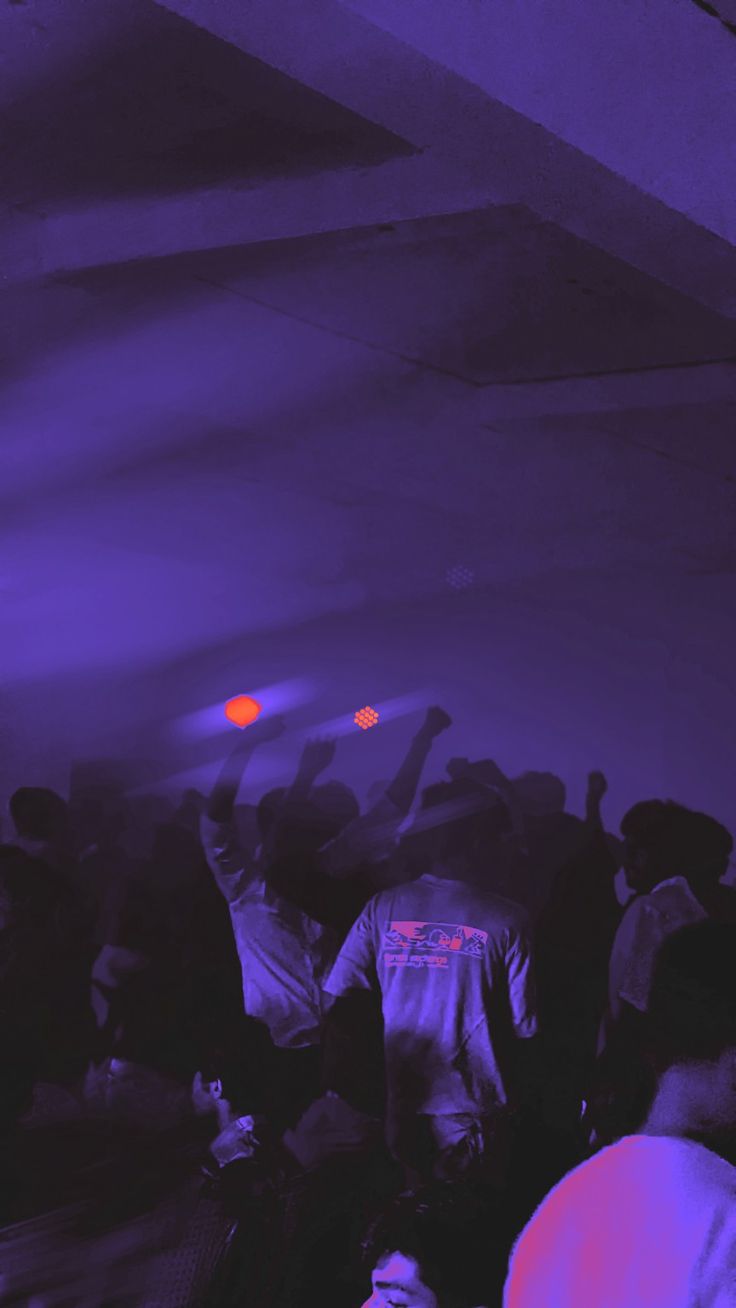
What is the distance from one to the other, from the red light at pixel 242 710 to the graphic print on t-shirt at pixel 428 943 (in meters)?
5.33

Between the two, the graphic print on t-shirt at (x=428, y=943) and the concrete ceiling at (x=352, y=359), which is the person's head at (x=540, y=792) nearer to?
the concrete ceiling at (x=352, y=359)

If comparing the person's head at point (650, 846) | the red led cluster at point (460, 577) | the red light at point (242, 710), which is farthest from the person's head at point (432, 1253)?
the red light at point (242, 710)

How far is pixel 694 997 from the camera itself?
1.96 meters

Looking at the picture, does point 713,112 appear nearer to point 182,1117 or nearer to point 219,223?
point 219,223

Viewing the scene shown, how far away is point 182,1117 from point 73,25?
4270 millimetres

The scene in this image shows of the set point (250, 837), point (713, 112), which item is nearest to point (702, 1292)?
point (713, 112)

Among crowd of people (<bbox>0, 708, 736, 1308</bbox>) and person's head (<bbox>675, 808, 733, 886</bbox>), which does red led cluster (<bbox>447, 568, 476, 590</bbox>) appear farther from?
person's head (<bbox>675, 808, 733, 886</bbox>)

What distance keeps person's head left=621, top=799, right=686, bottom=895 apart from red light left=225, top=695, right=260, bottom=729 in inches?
185

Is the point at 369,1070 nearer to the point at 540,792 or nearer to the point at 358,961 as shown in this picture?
the point at 358,961

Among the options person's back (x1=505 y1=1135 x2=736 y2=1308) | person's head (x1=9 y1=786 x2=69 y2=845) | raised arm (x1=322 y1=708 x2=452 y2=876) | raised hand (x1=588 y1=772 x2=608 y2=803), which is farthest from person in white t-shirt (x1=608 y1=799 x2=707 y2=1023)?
raised hand (x1=588 y1=772 x2=608 y2=803)

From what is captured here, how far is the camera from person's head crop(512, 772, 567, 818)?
29.4 ft

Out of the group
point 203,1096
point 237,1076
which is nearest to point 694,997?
point 237,1076

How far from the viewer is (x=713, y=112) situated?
3006mm

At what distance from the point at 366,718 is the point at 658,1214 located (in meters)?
7.85
